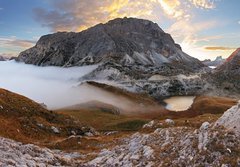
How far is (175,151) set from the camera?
33.7m

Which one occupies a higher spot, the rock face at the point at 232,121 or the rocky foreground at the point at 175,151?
the rock face at the point at 232,121

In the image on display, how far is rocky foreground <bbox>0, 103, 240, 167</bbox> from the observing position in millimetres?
29844

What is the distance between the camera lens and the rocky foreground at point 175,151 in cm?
2984

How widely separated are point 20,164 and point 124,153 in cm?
1267

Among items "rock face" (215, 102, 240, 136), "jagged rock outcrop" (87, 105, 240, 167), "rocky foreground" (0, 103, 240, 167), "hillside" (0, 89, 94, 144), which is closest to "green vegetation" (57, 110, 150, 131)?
"hillside" (0, 89, 94, 144)

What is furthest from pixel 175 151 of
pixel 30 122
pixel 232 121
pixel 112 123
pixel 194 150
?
pixel 112 123

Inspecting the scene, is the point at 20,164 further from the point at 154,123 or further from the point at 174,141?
the point at 154,123

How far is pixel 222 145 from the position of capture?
30.2 meters

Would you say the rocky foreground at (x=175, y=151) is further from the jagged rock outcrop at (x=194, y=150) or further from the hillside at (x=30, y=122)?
the hillside at (x=30, y=122)

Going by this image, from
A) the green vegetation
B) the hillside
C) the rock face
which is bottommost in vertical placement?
the green vegetation

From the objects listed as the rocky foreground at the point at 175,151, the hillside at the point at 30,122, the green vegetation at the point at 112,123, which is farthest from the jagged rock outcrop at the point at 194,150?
the green vegetation at the point at 112,123

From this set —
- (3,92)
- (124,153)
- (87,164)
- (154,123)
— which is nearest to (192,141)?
(124,153)

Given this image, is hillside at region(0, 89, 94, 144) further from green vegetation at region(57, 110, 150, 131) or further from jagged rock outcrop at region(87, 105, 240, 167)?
green vegetation at region(57, 110, 150, 131)

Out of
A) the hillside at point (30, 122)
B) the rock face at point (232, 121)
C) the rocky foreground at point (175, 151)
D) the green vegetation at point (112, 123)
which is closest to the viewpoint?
Answer: the rocky foreground at point (175, 151)
